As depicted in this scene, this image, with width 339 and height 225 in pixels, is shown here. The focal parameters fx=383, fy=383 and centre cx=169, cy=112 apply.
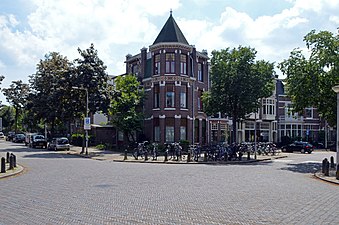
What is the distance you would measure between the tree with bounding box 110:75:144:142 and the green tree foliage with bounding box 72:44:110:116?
114 cm

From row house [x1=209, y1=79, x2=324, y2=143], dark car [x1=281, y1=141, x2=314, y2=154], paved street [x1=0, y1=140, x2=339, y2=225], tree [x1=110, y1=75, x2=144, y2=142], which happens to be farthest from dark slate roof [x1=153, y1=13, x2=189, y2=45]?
paved street [x1=0, y1=140, x2=339, y2=225]

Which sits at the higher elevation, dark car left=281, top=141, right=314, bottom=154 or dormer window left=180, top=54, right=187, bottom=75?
dormer window left=180, top=54, right=187, bottom=75

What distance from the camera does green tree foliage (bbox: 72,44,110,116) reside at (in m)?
39.8

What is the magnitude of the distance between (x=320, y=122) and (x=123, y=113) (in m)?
38.2

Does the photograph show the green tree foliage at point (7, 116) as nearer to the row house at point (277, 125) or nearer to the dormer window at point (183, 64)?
the row house at point (277, 125)

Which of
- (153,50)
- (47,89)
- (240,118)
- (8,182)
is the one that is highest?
(153,50)

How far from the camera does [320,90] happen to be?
2675 centimetres

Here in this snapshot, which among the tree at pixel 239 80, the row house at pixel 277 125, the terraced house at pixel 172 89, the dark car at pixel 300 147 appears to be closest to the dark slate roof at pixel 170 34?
the terraced house at pixel 172 89

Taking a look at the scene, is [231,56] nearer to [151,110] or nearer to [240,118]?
[240,118]

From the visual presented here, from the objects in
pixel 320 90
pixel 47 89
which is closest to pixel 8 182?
pixel 320 90

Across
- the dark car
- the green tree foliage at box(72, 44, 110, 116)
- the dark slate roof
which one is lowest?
the dark car

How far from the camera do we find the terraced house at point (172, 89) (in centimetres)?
4200

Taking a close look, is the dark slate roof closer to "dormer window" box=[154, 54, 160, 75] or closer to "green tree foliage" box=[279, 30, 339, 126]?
"dormer window" box=[154, 54, 160, 75]

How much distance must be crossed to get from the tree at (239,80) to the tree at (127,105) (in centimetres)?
1033
